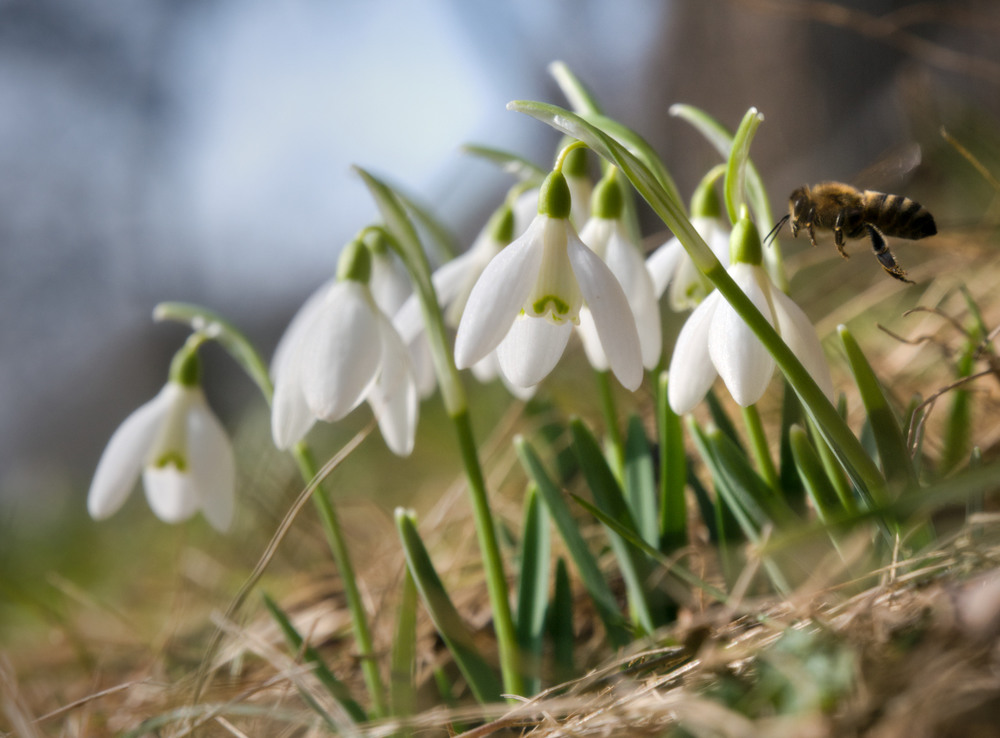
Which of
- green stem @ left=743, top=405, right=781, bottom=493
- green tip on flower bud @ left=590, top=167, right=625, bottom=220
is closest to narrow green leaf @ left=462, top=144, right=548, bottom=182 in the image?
green tip on flower bud @ left=590, top=167, right=625, bottom=220

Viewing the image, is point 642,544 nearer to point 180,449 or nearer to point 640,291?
point 640,291

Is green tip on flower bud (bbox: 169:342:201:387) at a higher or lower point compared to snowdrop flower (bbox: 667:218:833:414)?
higher

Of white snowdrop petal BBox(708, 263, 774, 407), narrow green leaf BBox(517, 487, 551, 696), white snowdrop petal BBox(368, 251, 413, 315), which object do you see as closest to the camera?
white snowdrop petal BBox(708, 263, 774, 407)

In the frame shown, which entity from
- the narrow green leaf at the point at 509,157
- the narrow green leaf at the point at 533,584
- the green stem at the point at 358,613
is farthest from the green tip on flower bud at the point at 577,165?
the green stem at the point at 358,613

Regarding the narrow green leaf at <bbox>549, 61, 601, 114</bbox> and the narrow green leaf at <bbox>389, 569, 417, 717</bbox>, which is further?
the narrow green leaf at <bbox>549, 61, 601, 114</bbox>

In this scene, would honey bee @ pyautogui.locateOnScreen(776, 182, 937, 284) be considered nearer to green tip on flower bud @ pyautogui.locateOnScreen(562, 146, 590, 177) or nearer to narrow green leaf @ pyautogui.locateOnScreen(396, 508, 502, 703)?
green tip on flower bud @ pyautogui.locateOnScreen(562, 146, 590, 177)

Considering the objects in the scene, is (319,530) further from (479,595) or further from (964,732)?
(964,732)

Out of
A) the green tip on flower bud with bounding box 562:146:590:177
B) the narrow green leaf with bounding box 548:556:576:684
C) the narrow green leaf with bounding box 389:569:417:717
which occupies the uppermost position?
the green tip on flower bud with bounding box 562:146:590:177
